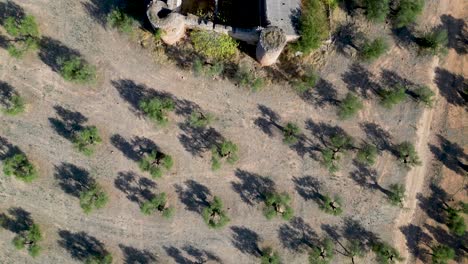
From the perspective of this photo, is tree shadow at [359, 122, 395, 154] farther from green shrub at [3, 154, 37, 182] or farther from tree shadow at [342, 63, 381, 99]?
green shrub at [3, 154, 37, 182]

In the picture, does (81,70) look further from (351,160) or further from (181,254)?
(351,160)

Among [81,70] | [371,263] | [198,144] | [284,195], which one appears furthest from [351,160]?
[81,70]

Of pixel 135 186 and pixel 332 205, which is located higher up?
pixel 332 205

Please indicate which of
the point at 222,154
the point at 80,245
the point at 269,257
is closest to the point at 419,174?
the point at 269,257

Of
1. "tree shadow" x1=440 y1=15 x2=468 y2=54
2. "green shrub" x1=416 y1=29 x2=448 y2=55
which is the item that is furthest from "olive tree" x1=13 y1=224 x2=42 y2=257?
"tree shadow" x1=440 y1=15 x2=468 y2=54

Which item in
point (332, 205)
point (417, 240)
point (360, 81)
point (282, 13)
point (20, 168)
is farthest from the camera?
point (417, 240)

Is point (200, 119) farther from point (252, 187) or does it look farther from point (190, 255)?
point (190, 255)

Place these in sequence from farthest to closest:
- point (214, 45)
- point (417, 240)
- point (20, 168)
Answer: point (417, 240)
point (20, 168)
point (214, 45)
